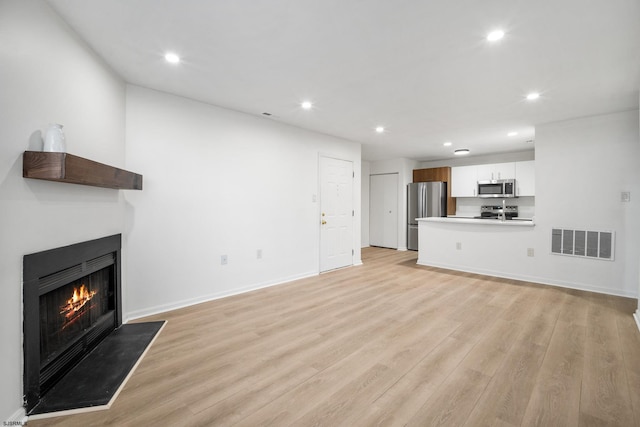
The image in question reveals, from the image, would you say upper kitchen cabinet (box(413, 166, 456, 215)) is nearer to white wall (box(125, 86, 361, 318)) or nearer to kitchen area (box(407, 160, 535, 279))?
kitchen area (box(407, 160, 535, 279))

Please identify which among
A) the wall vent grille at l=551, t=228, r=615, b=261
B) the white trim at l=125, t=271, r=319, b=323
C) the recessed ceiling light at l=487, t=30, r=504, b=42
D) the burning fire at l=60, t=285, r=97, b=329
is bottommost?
the white trim at l=125, t=271, r=319, b=323

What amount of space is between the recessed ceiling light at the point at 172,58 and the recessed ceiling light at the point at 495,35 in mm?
2528

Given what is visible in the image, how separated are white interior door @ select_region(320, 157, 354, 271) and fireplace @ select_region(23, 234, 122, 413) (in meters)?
3.11

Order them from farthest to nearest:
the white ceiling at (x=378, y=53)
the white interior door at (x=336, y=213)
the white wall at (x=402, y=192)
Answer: the white wall at (x=402, y=192) < the white interior door at (x=336, y=213) < the white ceiling at (x=378, y=53)

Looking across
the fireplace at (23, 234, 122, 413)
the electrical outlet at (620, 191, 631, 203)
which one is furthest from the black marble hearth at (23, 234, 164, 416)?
the electrical outlet at (620, 191, 631, 203)

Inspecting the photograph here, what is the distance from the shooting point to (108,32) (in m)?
2.15

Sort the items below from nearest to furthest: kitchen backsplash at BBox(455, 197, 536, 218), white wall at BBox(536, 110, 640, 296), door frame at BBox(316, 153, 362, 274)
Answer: white wall at BBox(536, 110, 640, 296) < door frame at BBox(316, 153, 362, 274) < kitchen backsplash at BBox(455, 197, 536, 218)

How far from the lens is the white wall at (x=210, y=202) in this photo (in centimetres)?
315

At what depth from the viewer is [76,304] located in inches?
88.4

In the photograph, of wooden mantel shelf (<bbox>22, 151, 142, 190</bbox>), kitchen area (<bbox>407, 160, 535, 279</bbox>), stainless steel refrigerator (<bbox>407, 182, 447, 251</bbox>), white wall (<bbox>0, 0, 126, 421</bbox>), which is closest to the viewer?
white wall (<bbox>0, 0, 126, 421</bbox>)

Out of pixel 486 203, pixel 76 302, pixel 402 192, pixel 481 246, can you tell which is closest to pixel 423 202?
pixel 402 192

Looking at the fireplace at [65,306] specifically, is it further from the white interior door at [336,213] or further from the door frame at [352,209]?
the white interior door at [336,213]

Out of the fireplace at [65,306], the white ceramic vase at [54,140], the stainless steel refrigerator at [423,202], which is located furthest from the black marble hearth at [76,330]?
the stainless steel refrigerator at [423,202]

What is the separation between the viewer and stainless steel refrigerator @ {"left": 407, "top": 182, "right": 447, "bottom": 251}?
7.18 m
